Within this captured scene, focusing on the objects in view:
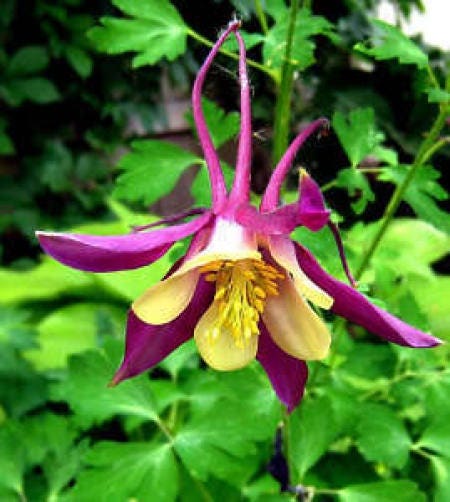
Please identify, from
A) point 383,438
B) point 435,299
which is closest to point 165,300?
point 383,438

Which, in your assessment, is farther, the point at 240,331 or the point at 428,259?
the point at 428,259

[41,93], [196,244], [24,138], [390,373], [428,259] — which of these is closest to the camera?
[196,244]

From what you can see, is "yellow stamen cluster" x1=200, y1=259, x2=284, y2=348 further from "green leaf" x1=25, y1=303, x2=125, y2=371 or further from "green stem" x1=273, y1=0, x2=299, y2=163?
"green leaf" x1=25, y1=303, x2=125, y2=371

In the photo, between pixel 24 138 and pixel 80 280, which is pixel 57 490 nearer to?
pixel 80 280

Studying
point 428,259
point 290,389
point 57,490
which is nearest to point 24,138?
point 428,259

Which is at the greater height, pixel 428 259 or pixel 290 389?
pixel 290 389

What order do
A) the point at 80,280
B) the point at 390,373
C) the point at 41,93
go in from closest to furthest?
the point at 390,373, the point at 80,280, the point at 41,93

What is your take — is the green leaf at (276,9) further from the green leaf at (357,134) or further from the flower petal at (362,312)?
the flower petal at (362,312)
